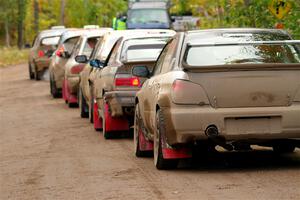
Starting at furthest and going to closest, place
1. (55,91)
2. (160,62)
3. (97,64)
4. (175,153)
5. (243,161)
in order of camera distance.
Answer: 1. (55,91)
2. (97,64)
3. (160,62)
4. (243,161)
5. (175,153)

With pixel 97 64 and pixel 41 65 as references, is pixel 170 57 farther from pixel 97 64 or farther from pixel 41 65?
pixel 41 65

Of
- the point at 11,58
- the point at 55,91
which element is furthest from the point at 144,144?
the point at 11,58

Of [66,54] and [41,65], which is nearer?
[66,54]

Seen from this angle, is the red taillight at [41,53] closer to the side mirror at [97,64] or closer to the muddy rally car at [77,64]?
the muddy rally car at [77,64]

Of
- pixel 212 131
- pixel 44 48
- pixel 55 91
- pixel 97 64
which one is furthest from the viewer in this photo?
pixel 44 48

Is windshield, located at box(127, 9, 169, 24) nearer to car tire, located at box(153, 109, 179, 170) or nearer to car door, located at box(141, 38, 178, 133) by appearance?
car door, located at box(141, 38, 178, 133)

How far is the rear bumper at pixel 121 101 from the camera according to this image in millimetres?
15039

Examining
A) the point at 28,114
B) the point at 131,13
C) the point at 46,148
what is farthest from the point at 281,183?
the point at 131,13

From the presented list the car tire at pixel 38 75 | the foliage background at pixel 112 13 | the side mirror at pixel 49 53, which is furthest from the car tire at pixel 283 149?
the car tire at pixel 38 75

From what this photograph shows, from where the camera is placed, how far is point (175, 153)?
11.1 m

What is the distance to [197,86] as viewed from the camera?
10648mm

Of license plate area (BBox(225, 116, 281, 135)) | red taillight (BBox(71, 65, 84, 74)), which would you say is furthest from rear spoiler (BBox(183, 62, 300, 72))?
red taillight (BBox(71, 65, 84, 74))

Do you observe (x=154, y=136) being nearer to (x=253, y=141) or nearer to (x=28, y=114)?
(x=253, y=141)

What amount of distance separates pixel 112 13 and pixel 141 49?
63090 millimetres
